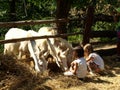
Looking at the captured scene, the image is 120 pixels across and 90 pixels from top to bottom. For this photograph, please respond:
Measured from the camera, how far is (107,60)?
9266 millimetres

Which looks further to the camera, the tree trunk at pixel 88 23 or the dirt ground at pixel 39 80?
the tree trunk at pixel 88 23

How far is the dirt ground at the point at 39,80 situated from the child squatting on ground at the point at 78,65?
0.13 metres

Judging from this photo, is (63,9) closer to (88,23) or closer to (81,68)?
(88,23)

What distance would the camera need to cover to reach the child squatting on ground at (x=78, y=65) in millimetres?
7320

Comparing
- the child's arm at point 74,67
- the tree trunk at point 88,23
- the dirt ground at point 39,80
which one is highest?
the tree trunk at point 88,23

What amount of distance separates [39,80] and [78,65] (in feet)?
3.02

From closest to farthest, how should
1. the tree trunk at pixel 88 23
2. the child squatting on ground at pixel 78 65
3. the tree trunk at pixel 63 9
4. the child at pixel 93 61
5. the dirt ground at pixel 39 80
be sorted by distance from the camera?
the dirt ground at pixel 39 80 < the child squatting on ground at pixel 78 65 < the child at pixel 93 61 < the tree trunk at pixel 88 23 < the tree trunk at pixel 63 9

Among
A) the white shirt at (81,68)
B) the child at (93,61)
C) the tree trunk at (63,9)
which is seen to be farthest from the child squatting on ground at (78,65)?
the tree trunk at (63,9)

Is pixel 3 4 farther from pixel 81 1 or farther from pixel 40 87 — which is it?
pixel 40 87

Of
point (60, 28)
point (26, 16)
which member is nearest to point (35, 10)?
point (26, 16)

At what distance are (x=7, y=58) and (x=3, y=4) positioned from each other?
1251 cm

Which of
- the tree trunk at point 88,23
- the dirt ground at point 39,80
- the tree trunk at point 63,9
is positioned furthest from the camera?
the tree trunk at point 63,9

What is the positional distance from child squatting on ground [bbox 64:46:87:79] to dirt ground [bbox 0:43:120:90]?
13cm

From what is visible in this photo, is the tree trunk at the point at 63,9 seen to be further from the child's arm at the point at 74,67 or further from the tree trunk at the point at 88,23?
the child's arm at the point at 74,67
